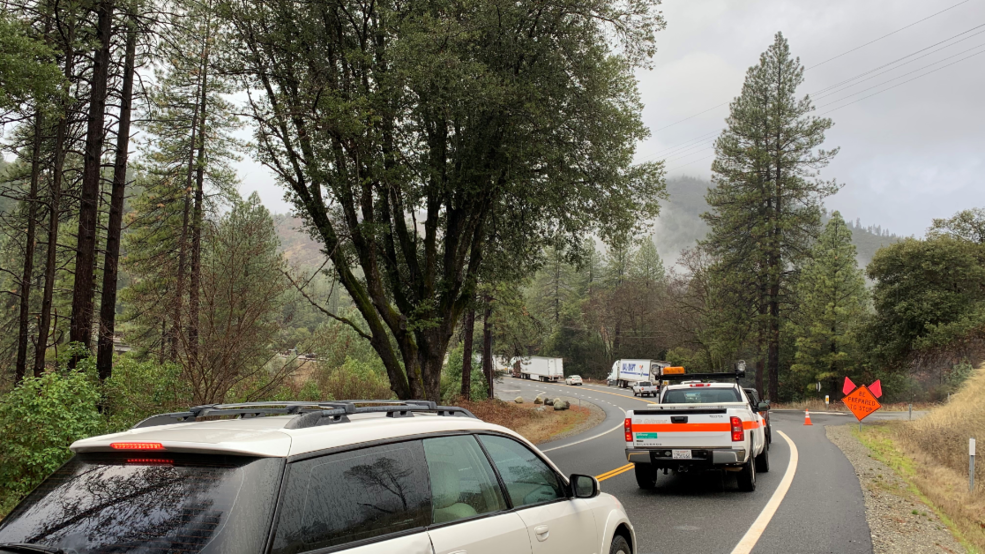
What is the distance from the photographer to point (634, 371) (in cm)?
6247

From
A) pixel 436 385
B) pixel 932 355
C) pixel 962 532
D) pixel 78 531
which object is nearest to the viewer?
pixel 78 531

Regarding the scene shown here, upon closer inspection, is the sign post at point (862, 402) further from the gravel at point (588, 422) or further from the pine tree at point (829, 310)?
the pine tree at point (829, 310)

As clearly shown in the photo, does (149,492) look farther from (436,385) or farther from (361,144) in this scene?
(436,385)

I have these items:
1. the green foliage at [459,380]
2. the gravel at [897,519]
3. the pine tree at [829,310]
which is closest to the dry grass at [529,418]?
the green foliage at [459,380]

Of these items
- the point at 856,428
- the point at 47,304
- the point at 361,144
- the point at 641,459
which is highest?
the point at 361,144

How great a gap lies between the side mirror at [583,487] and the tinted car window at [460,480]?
2.49ft

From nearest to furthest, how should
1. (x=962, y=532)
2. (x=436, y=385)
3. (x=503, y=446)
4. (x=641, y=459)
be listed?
(x=503, y=446) → (x=962, y=532) → (x=641, y=459) → (x=436, y=385)

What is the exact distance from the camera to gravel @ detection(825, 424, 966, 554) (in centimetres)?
734

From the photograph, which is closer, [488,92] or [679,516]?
[679,516]

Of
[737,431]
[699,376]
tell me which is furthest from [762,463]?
[737,431]

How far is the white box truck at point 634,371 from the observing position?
5869cm

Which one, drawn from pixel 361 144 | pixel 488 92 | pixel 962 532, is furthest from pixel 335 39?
Result: pixel 962 532

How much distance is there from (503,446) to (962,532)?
8.12 metres

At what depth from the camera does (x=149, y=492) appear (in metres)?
2.48
